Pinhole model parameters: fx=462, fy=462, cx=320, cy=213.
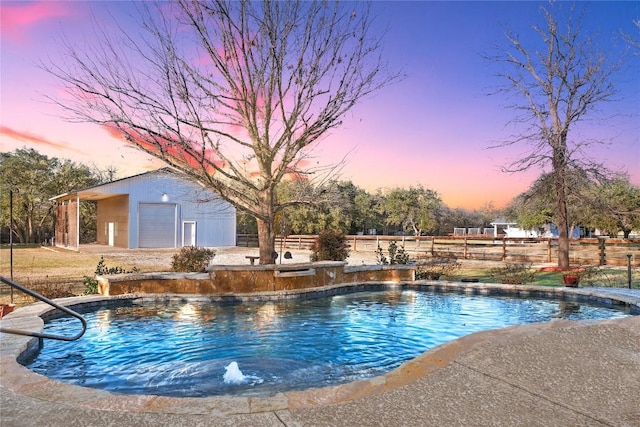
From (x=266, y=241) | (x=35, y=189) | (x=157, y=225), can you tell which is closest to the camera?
(x=266, y=241)

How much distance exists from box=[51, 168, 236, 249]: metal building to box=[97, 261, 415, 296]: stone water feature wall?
18.7 metres

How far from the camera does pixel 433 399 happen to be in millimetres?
3121

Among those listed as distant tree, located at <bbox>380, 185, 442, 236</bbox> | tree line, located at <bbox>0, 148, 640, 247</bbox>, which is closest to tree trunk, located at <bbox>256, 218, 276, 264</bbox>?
tree line, located at <bbox>0, 148, 640, 247</bbox>

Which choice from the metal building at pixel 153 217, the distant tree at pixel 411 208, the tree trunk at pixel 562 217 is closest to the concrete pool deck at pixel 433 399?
the tree trunk at pixel 562 217

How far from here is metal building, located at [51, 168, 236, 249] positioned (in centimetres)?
2809

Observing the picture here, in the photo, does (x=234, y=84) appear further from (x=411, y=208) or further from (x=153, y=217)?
(x=411, y=208)

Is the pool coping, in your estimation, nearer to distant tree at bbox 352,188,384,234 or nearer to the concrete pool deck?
the concrete pool deck

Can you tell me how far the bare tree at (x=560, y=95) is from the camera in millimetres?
15773

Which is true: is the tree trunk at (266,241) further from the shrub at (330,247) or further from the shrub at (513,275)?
the shrub at (513,275)

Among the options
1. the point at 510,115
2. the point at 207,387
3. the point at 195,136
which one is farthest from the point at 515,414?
the point at 510,115

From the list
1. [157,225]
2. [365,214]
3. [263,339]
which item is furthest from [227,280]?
[365,214]

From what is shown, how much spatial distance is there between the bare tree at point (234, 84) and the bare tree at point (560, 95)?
292 inches

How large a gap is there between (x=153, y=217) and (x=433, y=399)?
28.6 meters

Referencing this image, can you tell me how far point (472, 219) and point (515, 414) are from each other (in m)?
66.1
